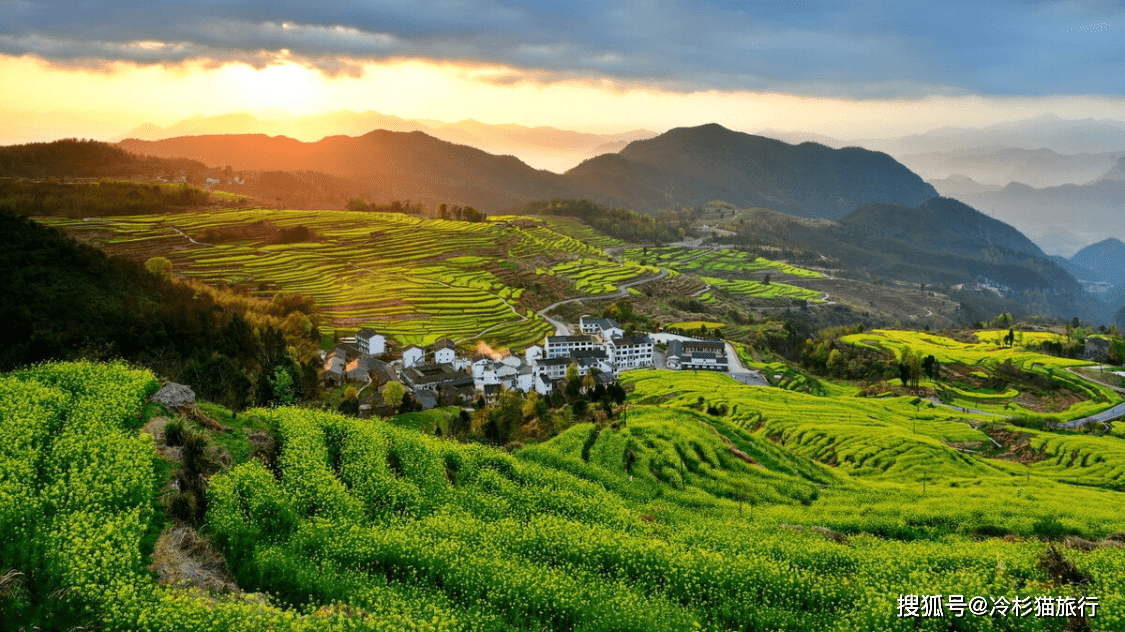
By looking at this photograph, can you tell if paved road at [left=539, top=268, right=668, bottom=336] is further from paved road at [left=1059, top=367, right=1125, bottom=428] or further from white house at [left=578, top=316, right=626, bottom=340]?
paved road at [left=1059, top=367, right=1125, bottom=428]

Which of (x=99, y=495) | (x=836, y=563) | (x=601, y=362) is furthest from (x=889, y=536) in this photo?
(x=601, y=362)

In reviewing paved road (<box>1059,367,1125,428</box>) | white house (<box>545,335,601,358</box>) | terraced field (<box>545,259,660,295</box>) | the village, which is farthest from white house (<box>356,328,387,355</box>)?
paved road (<box>1059,367,1125,428</box>)

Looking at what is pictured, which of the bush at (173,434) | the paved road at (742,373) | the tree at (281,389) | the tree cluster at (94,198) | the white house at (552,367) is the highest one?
the tree cluster at (94,198)

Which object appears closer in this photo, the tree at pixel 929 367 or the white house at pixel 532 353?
the white house at pixel 532 353

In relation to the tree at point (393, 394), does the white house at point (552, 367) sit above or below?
below

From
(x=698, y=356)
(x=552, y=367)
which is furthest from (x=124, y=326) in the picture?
(x=698, y=356)

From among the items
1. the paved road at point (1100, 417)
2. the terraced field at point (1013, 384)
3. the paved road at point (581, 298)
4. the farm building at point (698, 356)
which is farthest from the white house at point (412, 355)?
the paved road at point (1100, 417)

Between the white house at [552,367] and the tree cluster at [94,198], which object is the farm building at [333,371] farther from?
the tree cluster at [94,198]

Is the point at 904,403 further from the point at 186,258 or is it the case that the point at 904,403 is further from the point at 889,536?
the point at 186,258
